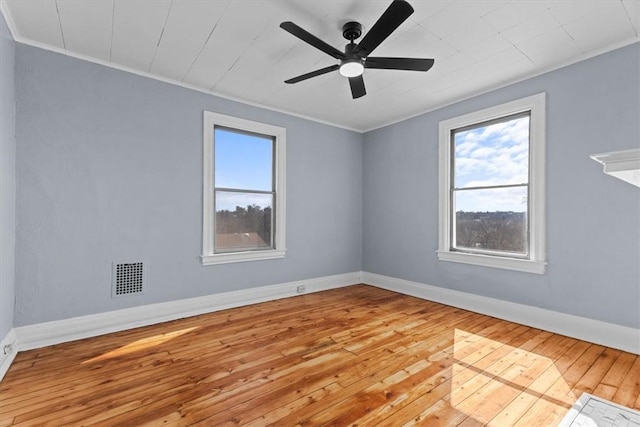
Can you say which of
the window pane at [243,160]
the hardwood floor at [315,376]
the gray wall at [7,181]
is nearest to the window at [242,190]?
the window pane at [243,160]

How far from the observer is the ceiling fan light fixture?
2.36 meters

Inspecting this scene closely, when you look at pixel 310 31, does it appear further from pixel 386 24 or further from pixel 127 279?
pixel 127 279

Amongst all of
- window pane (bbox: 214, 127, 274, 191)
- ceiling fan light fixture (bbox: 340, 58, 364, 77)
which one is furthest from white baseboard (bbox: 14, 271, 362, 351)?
ceiling fan light fixture (bbox: 340, 58, 364, 77)

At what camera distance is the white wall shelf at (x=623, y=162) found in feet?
3.82

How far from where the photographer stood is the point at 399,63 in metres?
2.40

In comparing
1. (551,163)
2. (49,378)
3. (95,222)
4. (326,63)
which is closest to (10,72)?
(95,222)

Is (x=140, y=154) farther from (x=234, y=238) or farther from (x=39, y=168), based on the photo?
(x=234, y=238)

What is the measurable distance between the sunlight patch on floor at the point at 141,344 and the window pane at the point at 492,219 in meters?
3.46

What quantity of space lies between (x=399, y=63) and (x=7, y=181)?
3.21 metres

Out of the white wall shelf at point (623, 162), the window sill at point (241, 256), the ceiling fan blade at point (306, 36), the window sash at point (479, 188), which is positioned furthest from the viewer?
the window sill at point (241, 256)

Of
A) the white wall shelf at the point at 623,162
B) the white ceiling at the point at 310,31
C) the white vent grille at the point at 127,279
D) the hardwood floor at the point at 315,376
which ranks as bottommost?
the hardwood floor at the point at 315,376

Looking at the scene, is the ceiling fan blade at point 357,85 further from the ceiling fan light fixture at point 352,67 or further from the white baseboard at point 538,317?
the white baseboard at point 538,317

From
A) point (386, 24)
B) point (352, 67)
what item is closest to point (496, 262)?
point (352, 67)

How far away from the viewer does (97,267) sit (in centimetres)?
295
